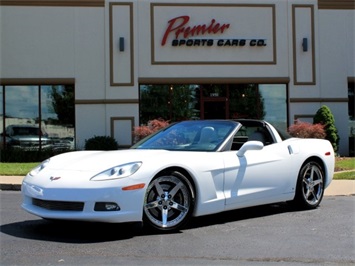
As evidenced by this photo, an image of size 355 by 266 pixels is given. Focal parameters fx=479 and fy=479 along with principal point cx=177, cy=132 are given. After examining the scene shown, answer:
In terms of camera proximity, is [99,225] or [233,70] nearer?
[99,225]

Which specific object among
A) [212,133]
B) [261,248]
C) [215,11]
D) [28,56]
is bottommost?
[261,248]

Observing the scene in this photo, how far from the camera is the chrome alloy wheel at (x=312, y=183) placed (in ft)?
24.6

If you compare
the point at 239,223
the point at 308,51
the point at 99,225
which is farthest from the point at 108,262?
the point at 308,51

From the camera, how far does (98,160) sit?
5902mm

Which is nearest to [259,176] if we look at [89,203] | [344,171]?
[89,203]

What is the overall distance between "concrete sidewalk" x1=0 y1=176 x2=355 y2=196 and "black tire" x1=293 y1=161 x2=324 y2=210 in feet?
7.54

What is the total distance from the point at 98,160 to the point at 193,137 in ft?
4.99

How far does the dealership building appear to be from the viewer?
18688mm

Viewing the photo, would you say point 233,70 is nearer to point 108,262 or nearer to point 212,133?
point 212,133

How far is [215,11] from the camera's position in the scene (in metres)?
19.3

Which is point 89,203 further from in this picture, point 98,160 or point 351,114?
point 351,114

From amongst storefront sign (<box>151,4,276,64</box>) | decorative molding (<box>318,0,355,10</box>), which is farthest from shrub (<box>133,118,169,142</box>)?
decorative molding (<box>318,0,355,10</box>)

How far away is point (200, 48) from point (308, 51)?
447cm

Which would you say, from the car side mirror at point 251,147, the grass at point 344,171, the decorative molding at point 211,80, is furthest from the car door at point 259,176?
the decorative molding at point 211,80
